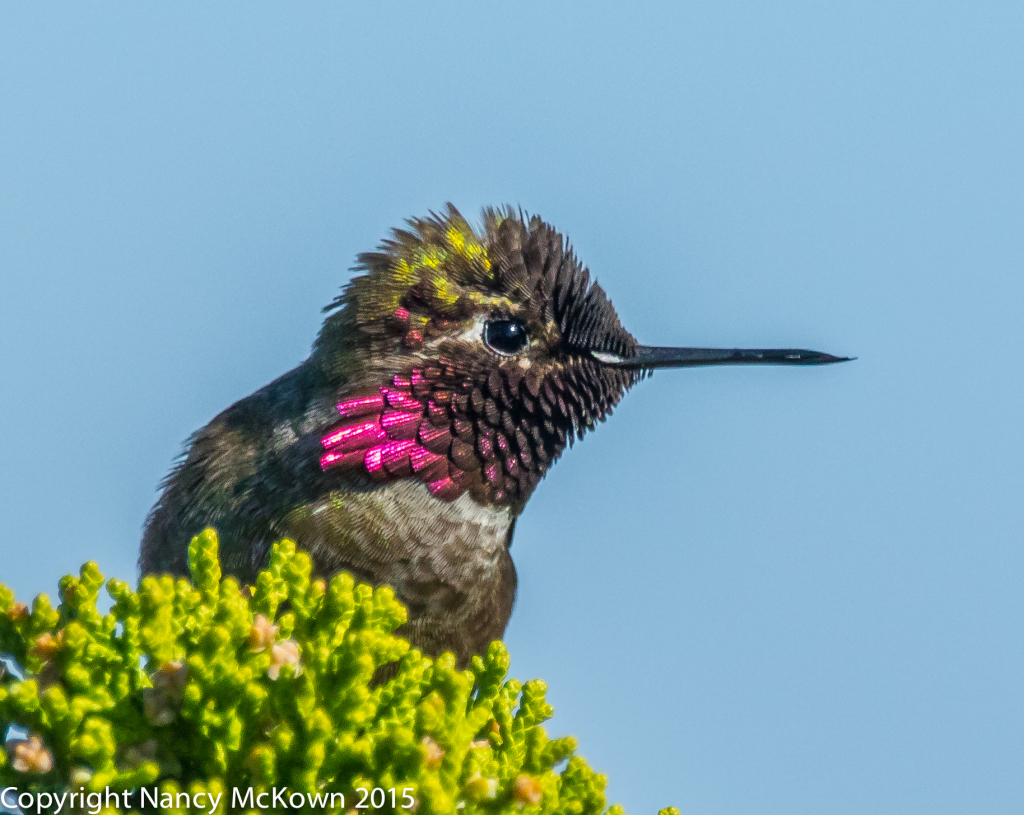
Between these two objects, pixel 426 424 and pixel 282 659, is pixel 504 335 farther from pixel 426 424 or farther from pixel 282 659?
pixel 282 659

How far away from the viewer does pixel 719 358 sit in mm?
5824

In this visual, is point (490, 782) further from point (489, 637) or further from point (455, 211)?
point (455, 211)

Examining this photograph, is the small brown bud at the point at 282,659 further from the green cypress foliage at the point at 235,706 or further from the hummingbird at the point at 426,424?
the hummingbird at the point at 426,424

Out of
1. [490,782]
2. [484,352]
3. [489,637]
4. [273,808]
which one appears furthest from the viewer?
[489,637]

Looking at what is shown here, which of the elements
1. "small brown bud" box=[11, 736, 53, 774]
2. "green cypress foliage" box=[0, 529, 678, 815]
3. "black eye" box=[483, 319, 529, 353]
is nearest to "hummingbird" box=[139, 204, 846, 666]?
"black eye" box=[483, 319, 529, 353]

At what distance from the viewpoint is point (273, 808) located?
3.12m

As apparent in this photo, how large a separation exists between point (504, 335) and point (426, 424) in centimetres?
57

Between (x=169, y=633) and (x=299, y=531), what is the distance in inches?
75.0

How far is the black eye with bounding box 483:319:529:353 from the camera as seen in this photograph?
18.2 ft

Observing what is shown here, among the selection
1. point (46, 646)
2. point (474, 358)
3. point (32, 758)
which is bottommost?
point (32, 758)

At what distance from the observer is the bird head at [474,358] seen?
5309 millimetres

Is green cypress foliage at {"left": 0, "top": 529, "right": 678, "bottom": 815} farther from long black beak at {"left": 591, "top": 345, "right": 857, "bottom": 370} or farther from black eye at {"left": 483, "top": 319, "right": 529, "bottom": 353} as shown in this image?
long black beak at {"left": 591, "top": 345, "right": 857, "bottom": 370}

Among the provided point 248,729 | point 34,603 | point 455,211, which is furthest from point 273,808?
point 455,211

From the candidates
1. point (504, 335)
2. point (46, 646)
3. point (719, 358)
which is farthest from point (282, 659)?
point (719, 358)
